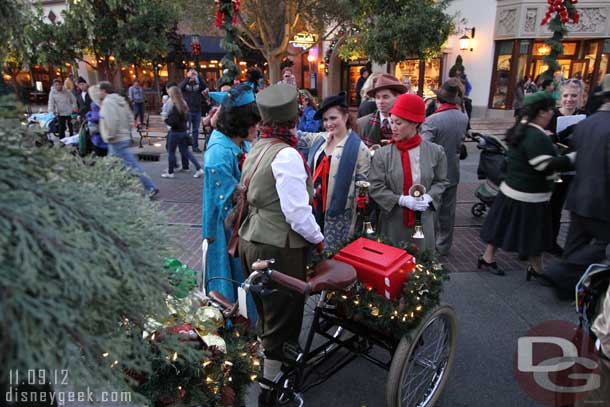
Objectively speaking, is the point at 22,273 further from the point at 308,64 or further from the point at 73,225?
the point at 308,64

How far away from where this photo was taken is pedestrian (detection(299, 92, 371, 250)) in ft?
12.2

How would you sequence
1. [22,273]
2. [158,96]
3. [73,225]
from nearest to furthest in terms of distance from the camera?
[22,273] < [73,225] < [158,96]

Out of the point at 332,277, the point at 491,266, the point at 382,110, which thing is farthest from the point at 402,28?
the point at 332,277

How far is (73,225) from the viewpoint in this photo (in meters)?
0.96

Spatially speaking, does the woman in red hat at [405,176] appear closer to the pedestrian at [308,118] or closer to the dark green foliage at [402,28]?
the pedestrian at [308,118]

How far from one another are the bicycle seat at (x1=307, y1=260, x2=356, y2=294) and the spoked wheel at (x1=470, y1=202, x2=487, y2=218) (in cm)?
513

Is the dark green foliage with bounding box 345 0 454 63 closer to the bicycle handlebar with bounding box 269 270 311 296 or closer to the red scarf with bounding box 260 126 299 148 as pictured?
the red scarf with bounding box 260 126 299 148

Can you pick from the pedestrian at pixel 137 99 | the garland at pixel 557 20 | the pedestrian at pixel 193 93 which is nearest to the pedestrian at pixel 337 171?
the garland at pixel 557 20

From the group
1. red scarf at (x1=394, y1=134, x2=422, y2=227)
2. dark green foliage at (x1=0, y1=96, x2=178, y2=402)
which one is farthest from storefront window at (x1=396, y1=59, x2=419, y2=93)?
dark green foliage at (x1=0, y1=96, x2=178, y2=402)

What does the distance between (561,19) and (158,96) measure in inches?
780

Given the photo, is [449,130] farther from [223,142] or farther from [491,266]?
[223,142]

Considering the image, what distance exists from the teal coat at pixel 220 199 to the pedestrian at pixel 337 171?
2.83ft

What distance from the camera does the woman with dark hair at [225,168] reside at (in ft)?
10.7

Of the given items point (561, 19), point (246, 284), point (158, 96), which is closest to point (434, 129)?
point (246, 284)
